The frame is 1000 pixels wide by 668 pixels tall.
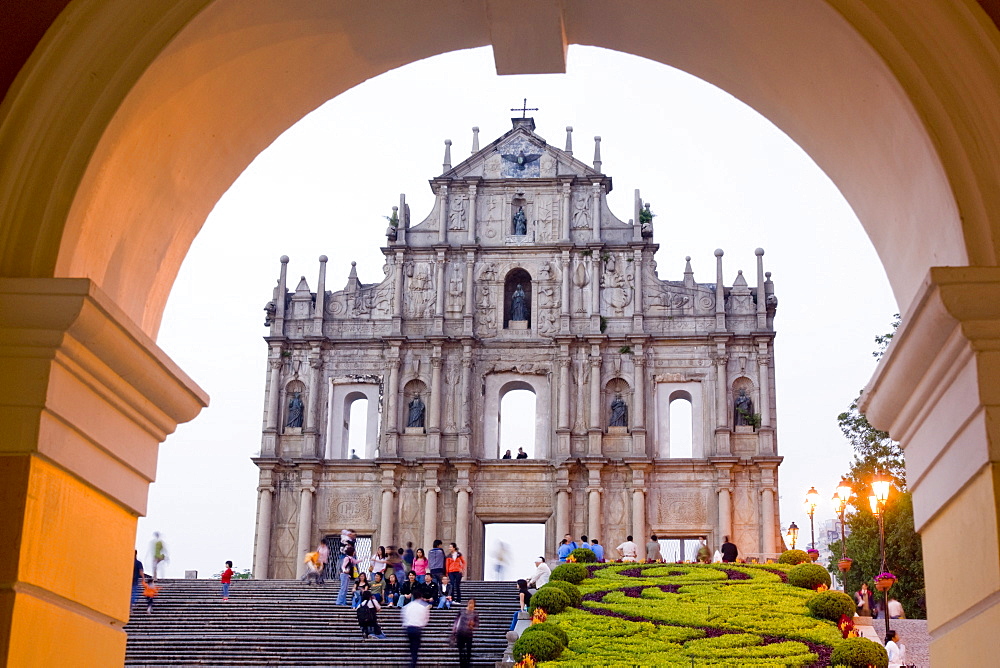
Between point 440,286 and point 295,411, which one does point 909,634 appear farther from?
point 295,411

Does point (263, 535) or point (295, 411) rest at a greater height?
point (295, 411)

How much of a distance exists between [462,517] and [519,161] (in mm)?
10353

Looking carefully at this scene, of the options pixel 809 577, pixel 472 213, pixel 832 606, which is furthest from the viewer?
pixel 472 213

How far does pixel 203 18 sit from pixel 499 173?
31942mm

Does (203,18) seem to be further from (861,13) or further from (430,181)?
(430,181)

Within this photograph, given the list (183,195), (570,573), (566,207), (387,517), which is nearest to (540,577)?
(570,573)

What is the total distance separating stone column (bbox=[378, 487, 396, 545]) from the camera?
1309 inches

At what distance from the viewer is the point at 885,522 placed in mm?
36938

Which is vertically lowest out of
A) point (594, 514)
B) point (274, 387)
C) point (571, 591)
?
point (571, 591)

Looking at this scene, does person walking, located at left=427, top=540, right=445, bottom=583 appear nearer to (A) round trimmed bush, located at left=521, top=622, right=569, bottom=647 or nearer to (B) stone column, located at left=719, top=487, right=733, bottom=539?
(A) round trimmed bush, located at left=521, top=622, right=569, bottom=647

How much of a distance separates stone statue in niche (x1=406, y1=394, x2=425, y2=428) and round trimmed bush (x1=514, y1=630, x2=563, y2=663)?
1743 centimetres

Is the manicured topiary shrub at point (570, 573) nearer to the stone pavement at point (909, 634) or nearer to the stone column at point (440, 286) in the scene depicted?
the stone pavement at point (909, 634)

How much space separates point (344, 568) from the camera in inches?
961

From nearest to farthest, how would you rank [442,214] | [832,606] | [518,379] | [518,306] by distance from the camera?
[832,606] → [518,379] → [518,306] → [442,214]
